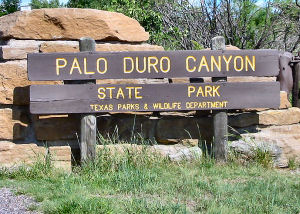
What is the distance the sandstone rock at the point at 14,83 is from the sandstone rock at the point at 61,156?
0.65m

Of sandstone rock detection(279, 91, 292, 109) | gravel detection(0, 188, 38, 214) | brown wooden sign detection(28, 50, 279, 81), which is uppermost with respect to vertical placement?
brown wooden sign detection(28, 50, 279, 81)

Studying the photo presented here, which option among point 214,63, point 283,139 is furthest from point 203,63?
point 283,139

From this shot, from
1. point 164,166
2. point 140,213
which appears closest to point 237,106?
point 164,166

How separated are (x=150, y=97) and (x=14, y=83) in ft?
5.22

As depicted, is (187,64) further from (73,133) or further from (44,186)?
(44,186)

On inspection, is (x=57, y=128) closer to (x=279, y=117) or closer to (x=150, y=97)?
(x=150, y=97)

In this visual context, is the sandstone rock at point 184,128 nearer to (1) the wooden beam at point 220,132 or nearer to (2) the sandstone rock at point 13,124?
(1) the wooden beam at point 220,132

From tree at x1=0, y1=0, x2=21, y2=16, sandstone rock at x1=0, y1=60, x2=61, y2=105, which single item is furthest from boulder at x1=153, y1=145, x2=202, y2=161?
tree at x1=0, y1=0, x2=21, y2=16

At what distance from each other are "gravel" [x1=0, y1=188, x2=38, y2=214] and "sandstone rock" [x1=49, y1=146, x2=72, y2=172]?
966 millimetres

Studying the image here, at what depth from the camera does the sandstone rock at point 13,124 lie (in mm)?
5363

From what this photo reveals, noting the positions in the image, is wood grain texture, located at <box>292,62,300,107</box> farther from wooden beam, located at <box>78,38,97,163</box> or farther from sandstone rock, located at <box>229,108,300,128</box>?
wooden beam, located at <box>78,38,97,163</box>

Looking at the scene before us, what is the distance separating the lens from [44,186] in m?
4.53

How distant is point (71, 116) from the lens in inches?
219

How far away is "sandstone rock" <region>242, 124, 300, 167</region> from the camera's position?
227 inches
